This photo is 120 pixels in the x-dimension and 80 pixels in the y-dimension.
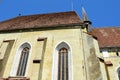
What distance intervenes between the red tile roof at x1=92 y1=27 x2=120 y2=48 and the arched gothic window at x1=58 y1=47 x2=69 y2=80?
4042mm

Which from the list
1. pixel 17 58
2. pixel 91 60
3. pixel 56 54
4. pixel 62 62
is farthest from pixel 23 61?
pixel 91 60

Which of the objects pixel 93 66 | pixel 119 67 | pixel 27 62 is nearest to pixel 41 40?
pixel 27 62

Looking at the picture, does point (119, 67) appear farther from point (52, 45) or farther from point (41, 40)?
point (41, 40)

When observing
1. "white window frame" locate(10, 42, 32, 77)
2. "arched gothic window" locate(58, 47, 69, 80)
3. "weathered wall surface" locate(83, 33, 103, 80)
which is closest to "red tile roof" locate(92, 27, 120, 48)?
"weathered wall surface" locate(83, 33, 103, 80)

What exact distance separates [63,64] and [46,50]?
1.88 meters

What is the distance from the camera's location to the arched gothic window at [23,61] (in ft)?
45.3

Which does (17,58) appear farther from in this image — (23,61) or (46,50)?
(46,50)

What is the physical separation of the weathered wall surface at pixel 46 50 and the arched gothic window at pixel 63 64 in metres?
0.63

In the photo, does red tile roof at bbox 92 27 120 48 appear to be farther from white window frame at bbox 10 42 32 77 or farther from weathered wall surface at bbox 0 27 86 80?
white window frame at bbox 10 42 32 77

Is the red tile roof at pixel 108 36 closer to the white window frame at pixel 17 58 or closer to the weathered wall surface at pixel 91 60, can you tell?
the weathered wall surface at pixel 91 60

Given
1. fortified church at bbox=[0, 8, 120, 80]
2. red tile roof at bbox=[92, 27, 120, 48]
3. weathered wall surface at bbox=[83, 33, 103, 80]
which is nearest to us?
weathered wall surface at bbox=[83, 33, 103, 80]

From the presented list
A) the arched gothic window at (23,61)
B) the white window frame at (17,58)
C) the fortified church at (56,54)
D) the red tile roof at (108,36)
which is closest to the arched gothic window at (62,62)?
the fortified church at (56,54)

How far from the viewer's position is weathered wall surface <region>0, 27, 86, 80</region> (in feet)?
41.2

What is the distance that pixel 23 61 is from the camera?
1448 cm
